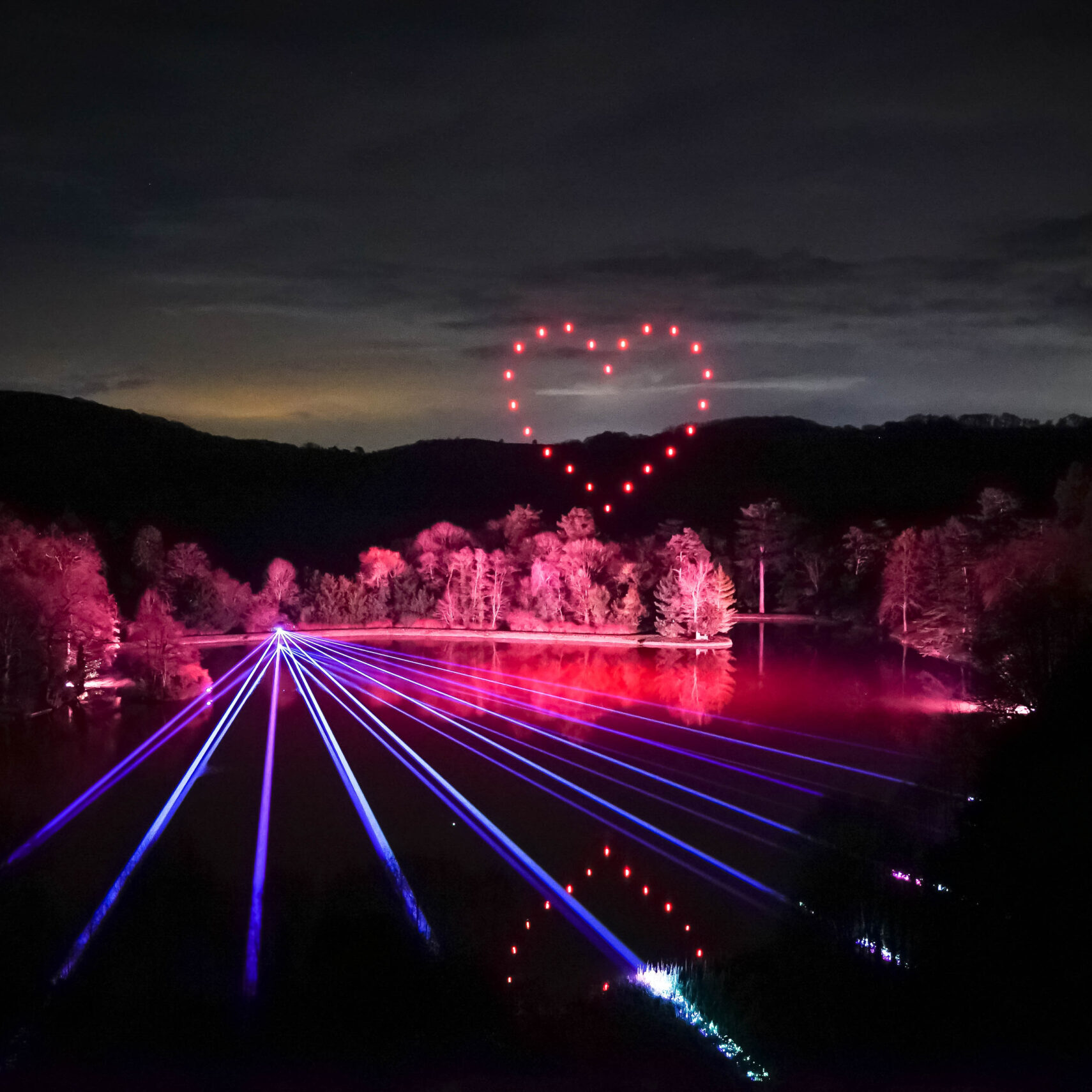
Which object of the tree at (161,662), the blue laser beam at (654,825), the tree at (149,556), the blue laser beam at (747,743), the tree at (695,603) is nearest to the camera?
the blue laser beam at (654,825)

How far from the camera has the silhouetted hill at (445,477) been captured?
6200 cm

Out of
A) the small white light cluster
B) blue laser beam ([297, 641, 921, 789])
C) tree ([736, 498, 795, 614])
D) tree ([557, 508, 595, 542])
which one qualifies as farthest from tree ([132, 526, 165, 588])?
the small white light cluster

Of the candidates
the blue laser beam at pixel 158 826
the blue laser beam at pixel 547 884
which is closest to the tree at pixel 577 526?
the blue laser beam at pixel 158 826

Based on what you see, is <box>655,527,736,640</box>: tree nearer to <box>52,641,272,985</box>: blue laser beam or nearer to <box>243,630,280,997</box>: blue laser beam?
<box>52,641,272,985</box>: blue laser beam

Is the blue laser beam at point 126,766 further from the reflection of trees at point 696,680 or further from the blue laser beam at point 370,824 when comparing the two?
the reflection of trees at point 696,680

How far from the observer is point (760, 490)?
75.1 metres

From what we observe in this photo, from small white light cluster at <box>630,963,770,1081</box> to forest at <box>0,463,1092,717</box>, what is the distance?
27.2ft

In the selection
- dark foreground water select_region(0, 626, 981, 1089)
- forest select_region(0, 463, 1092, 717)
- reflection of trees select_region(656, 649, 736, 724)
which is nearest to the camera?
dark foreground water select_region(0, 626, 981, 1089)

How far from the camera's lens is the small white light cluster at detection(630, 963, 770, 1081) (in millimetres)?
6039

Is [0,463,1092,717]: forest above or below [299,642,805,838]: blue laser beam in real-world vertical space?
above

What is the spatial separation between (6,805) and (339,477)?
6593cm

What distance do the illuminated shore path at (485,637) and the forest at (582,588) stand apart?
1.88 ft

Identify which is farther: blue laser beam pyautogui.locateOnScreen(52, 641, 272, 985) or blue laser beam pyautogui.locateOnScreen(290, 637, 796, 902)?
blue laser beam pyautogui.locateOnScreen(290, 637, 796, 902)

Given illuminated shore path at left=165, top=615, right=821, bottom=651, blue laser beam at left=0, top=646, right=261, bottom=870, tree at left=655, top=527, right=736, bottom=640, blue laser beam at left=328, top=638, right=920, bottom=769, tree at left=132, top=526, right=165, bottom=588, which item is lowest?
blue laser beam at left=0, top=646, right=261, bottom=870
